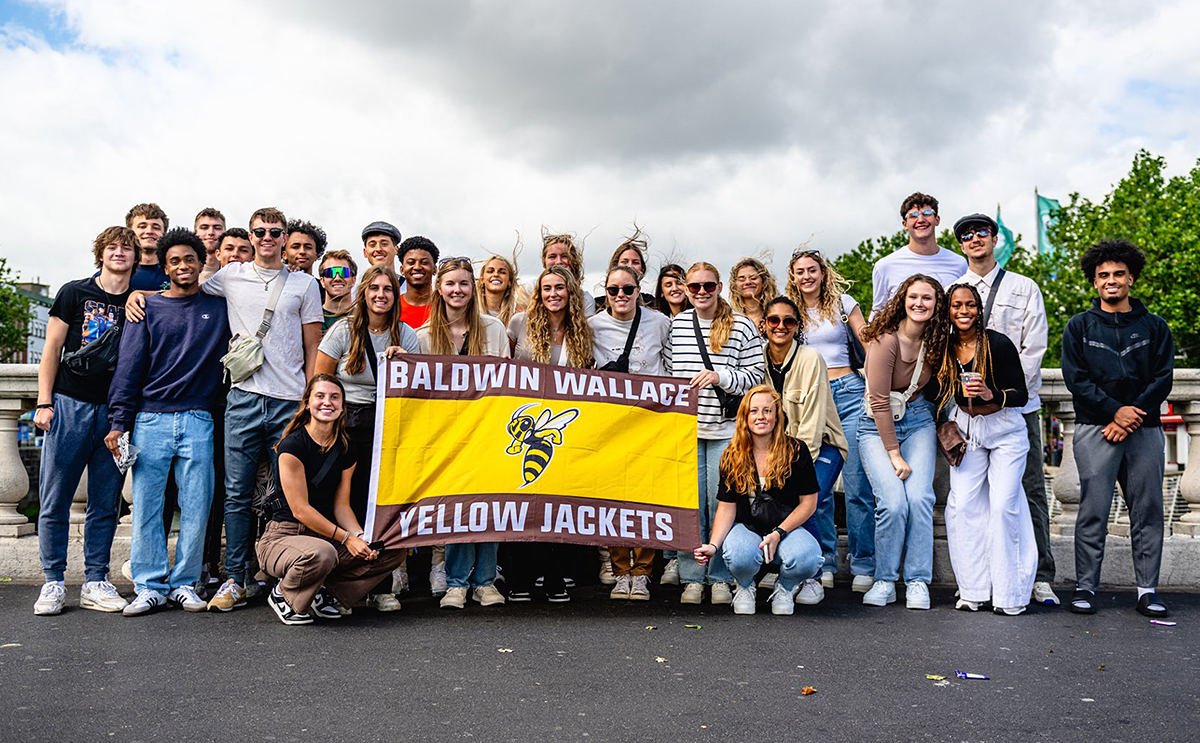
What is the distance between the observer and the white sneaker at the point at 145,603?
19.4 feet

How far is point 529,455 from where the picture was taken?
20.9ft

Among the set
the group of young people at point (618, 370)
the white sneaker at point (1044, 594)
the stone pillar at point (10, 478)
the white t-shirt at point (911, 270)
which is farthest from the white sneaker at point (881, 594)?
the stone pillar at point (10, 478)

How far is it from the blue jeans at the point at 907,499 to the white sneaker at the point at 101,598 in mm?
4803

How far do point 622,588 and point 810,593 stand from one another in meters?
1.22

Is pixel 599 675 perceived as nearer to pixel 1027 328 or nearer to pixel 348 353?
pixel 348 353

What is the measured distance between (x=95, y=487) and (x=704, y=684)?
4156 mm

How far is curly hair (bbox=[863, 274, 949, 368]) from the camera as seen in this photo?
6.57m

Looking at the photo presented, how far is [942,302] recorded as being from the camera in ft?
21.6

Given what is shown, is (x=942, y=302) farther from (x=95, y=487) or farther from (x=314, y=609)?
(x=95, y=487)

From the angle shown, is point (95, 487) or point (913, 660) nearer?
point (913, 660)

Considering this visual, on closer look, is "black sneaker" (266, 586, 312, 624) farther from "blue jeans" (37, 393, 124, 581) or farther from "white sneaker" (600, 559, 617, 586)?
"white sneaker" (600, 559, 617, 586)

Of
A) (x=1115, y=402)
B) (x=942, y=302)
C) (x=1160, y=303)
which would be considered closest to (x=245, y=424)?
(x=942, y=302)

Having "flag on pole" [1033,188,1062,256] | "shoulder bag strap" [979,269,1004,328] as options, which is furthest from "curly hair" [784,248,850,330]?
"flag on pole" [1033,188,1062,256]

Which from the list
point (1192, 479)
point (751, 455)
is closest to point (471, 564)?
point (751, 455)
